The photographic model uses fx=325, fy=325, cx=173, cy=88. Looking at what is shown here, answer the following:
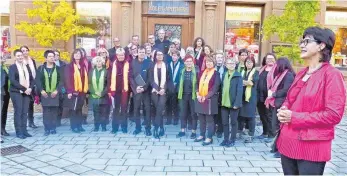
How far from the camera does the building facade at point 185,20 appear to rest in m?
10.6

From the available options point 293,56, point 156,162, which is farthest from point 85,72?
point 293,56

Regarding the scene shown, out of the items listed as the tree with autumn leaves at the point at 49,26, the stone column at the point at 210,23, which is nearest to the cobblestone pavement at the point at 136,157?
the tree with autumn leaves at the point at 49,26

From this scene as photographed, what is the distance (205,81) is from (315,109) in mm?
4098

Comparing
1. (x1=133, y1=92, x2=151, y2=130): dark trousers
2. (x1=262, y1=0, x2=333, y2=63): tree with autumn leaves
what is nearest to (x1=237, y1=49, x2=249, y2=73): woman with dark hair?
(x1=262, y1=0, x2=333, y2=63): tree with autumn leaves

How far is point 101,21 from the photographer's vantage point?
1102 centimetres

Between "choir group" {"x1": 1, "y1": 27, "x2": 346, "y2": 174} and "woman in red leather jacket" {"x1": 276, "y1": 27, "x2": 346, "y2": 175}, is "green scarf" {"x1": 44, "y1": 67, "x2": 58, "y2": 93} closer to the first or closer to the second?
"choir group" {"x1": 1, "y1": 27, "x2": 346, "y2": 174}

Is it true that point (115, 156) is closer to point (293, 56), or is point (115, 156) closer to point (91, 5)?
point (293, 56)

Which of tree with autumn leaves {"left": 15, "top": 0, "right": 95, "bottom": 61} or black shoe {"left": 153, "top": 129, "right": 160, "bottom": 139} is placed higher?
tree with autumn leaves {"left": 15, "top": 0, "right": 95, "bottom": 61}

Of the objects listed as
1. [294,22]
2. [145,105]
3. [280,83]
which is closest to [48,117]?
[145,105]

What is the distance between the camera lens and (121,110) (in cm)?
770

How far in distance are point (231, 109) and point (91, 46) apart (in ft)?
20.5

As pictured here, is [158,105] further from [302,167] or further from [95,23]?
[95,23]

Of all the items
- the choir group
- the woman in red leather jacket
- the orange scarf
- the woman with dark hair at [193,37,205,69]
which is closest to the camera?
the woman in red leather jacket

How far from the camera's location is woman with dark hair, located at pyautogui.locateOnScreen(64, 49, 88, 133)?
7.66 meters
